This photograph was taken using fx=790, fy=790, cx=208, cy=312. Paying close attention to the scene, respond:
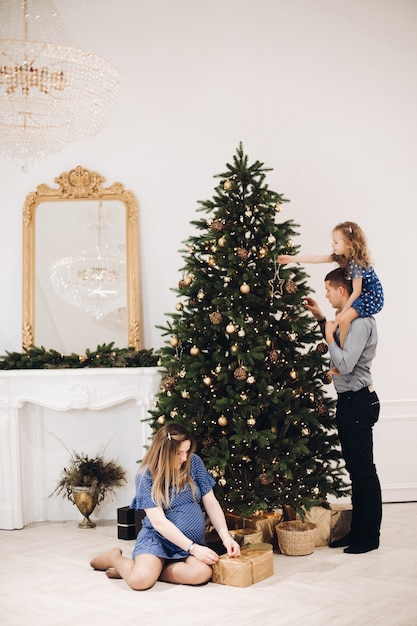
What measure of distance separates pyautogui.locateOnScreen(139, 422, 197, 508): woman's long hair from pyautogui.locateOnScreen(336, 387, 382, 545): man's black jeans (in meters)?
1.08

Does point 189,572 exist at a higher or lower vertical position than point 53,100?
lower

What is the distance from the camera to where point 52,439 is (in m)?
6.29

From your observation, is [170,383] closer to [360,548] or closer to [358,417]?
[358,417]

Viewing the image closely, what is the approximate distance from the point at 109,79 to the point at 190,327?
1685 millimetres

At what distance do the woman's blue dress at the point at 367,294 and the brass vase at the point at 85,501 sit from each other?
2485 millimetres

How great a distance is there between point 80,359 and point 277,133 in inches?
98.7

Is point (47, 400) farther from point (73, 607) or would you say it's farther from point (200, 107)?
point (200, 107)

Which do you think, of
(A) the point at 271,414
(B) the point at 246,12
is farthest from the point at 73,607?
(B) the point at 246,12

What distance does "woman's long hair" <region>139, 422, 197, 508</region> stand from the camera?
173 inches

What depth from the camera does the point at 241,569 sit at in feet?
13.7

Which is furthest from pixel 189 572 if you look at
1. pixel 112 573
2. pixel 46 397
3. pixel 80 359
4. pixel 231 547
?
pixel 80 359

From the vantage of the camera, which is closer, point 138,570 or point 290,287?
point 138,570

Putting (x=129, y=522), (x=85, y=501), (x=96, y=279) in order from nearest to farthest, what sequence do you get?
(x=129, y=522) → (x=85, y=501) → (x=96, y=279)

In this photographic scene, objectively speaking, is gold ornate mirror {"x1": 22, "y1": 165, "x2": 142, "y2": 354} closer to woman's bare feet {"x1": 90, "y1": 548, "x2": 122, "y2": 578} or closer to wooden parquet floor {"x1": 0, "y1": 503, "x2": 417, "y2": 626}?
wooden parquet floor {"x1": 0, "y1": 503, "x2": 417, "y2": 626}
